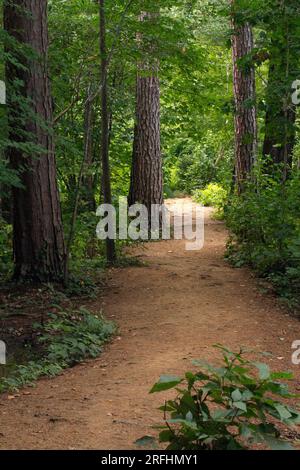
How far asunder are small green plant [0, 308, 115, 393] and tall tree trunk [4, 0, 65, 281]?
1.30 m

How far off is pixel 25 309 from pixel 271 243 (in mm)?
4551

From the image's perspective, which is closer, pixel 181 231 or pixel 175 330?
pixel 175 330

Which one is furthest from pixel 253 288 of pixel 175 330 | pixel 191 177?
pixel 191 177

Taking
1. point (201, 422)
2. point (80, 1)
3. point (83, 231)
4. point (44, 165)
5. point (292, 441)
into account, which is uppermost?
point (80, 1)

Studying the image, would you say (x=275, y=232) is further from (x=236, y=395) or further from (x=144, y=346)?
(x=236, y=395)

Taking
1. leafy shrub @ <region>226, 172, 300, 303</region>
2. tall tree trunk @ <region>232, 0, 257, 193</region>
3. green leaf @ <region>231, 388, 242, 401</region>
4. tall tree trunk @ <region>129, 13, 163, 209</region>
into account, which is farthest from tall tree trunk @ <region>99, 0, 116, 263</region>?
green leaf @ <region>231, 388, 242, 401</region>

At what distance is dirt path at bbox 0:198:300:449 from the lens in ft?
14.3

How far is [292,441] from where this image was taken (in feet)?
13.7

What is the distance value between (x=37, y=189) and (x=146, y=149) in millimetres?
7338

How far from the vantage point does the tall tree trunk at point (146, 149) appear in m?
15.3

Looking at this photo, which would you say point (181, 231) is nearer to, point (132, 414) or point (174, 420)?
point (132, 414)

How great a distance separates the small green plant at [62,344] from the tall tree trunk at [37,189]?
130cm

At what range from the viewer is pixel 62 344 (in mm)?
6547

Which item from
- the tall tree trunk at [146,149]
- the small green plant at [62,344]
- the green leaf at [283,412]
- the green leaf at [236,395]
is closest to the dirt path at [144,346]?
the small green plant at [62,344]
